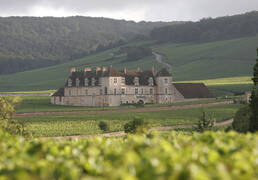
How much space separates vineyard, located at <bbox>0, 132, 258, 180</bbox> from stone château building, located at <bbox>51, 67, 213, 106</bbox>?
310ft

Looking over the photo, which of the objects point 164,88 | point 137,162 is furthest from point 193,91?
point 137,162

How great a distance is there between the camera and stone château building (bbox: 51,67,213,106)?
4257 inches

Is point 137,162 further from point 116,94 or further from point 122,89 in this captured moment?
point 122,89

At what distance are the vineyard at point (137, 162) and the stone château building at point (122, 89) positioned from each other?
3725 inches

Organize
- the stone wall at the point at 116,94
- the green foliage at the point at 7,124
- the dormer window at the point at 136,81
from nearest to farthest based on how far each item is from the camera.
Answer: the green foliage at the point at 7,124, the stone wall at the point at 116,94, the dormer window at the point at 136,81

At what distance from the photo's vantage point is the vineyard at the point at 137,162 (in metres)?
8.81

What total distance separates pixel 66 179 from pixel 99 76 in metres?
102

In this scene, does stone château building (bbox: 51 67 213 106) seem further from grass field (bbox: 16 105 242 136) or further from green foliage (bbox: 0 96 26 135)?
green foliage (bbox: 0 96 26 135)

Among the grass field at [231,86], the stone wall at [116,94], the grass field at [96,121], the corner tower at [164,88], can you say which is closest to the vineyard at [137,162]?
the grass field at [96,121]

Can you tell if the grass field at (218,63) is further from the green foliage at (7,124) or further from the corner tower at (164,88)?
the green foliage at (7,124)

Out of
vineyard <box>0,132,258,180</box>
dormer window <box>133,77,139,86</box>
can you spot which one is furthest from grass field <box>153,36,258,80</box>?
vineyard <box>0,132,258,180</box>

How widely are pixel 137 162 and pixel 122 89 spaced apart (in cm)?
9980

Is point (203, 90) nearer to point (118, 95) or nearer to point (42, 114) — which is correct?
point (118, 95)

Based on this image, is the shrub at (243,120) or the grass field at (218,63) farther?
the grass field at (218,63)
